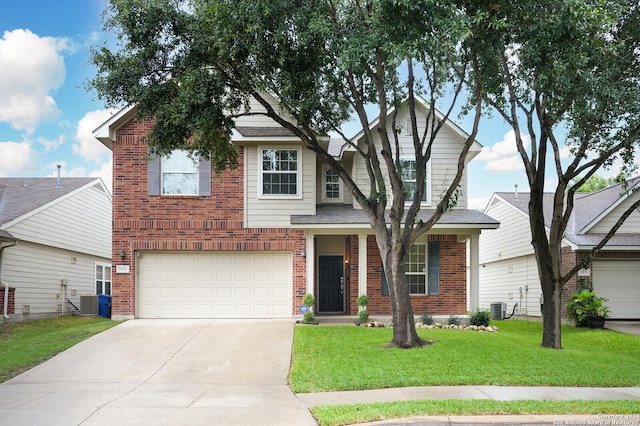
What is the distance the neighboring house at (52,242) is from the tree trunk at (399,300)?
1182 cm

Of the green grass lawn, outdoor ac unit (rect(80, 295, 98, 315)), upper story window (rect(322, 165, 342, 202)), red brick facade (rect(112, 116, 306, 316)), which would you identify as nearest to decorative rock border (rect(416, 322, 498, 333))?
red brick facade (rect(112, 116, 306, 316))

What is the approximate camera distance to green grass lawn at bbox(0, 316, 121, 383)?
1277 centimetres

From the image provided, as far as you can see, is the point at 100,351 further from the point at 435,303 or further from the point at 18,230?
the point at 435,303

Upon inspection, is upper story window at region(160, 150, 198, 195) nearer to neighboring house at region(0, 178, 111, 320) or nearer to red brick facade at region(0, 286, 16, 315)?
neighboring house at region(0, 178, 111, 320)

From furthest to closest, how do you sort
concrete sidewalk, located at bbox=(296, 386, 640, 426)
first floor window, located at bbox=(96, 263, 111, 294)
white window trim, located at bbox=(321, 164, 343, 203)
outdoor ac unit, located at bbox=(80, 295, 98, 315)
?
1. first floor window, located at bbox=(96, 263, 111, 294)
2. outdoor ac unit, located at bbox=(80, 295, 98, 315)
3. white window trim, located at bbox=(321, 164, 343, 203)
4. concrete sidewalk, located at bbox=(296, 386, 640, 426)

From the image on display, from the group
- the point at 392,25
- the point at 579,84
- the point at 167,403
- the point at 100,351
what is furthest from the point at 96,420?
the point at 579,84

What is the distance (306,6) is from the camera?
12.3 meters

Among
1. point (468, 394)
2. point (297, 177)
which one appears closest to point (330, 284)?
point (297, 177)

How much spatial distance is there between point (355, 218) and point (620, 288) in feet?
31.4

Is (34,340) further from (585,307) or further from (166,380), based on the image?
(585,307)

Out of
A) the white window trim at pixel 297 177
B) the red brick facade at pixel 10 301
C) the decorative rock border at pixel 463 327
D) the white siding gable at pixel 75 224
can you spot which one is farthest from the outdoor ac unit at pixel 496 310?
the red brick facade at pixel 10 301

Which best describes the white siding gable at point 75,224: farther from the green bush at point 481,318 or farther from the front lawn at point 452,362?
the green bush at point 481,318

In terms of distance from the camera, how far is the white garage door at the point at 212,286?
18406 mm

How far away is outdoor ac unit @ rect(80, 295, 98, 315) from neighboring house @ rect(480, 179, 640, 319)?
1619 centimetres
